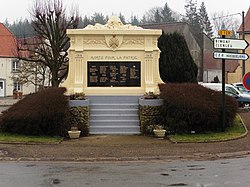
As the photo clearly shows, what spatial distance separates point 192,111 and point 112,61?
5534mm

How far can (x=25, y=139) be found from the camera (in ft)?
55.6

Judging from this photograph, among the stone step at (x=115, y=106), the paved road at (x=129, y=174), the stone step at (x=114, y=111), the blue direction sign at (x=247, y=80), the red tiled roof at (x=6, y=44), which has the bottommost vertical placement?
the paved road at (x=129, y=174)

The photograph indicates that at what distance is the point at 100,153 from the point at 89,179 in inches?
167

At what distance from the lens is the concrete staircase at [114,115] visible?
1925cm

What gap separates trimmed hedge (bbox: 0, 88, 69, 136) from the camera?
58.7ft

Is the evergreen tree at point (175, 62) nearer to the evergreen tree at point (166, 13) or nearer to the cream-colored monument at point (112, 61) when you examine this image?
the cream-colored monument at point (112, 61)

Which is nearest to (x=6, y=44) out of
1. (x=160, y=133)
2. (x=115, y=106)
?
(x=115, y=106)

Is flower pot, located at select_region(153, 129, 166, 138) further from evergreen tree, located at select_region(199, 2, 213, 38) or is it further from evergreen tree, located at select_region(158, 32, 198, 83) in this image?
evergreen tree, located at select_region(199, 2, 213, 38)

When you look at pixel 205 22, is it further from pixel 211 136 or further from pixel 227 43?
pixel 211 136

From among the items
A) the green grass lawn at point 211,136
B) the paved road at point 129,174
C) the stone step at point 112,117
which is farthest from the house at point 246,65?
the paved road at point 129,174

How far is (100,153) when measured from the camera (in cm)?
1425

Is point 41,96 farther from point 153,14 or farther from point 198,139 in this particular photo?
point 153,14

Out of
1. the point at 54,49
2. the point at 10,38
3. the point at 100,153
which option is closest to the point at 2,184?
the point at 100,153

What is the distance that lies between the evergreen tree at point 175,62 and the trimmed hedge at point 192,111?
828 centimetres
